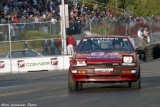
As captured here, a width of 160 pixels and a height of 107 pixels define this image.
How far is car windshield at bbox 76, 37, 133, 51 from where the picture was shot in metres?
11.2

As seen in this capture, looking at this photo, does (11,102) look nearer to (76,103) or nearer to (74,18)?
(76,103)

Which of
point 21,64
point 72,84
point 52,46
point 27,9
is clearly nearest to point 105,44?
point 72,84

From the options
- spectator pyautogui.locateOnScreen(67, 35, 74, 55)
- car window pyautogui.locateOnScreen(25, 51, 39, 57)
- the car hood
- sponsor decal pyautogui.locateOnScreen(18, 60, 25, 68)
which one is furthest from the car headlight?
spectator pyautogui.locateOnScreen(67, 35, 74, 55)

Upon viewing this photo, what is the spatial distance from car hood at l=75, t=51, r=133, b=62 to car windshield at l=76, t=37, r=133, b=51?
0.49m

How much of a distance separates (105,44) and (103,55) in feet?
4.12

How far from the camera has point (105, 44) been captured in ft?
38.1

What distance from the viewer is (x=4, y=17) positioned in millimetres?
27312

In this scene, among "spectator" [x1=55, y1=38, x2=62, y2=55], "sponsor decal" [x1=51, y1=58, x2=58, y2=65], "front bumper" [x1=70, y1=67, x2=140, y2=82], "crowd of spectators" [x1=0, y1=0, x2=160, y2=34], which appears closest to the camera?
→ "front bumper" [x1=70, y1=67, x2=140, y2=82]

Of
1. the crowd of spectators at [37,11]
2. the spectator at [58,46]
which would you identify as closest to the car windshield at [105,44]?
the spectator at [58,46]

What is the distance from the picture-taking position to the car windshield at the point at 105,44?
11.2 m

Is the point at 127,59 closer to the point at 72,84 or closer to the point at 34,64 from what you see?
the point at 72,84

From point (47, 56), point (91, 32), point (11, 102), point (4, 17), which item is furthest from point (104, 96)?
point (4, 17)

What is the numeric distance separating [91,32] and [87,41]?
42.8 ft

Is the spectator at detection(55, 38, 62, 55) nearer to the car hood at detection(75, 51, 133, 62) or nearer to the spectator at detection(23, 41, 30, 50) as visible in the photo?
the spectator at detection(23, 41, 30, 50)
